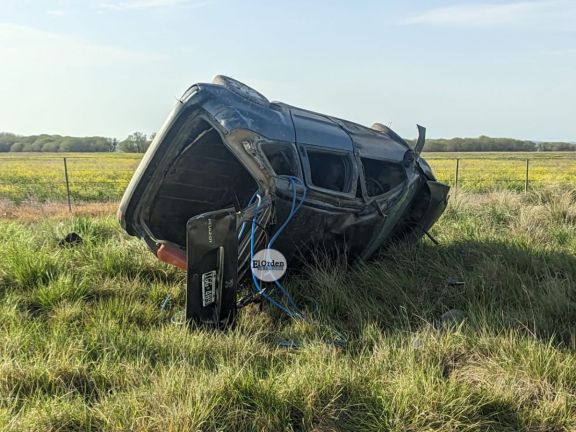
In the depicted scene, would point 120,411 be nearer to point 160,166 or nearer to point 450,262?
point 160,166

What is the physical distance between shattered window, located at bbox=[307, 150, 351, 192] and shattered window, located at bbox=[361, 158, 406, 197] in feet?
1.82

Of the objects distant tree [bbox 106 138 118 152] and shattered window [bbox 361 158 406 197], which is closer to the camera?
shattered window [bbox 361 158 406 197]

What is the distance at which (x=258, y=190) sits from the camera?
14.0 ft

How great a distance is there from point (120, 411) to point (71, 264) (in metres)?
2.92

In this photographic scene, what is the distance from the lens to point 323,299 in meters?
4.46

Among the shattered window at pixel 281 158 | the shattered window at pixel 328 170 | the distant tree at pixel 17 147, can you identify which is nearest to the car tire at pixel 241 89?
the shattered window at pixel 281 158

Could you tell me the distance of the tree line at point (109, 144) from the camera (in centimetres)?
7644

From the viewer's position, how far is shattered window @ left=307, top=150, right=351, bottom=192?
4891 mm

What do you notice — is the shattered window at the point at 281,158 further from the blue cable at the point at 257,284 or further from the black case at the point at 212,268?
the black case at the point at 212,268

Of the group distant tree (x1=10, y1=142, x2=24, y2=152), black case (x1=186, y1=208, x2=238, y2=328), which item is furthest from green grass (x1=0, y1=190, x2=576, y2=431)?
distant tree (x1=10, y1=142, x2=24, y2=152)

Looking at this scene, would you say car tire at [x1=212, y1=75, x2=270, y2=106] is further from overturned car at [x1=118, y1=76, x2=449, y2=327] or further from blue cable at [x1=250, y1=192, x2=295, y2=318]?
blue cable at [x1=250, y1=192, x2=295, y2=318]

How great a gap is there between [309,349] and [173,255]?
161cm

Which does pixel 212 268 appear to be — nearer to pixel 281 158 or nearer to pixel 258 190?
pixel 258 190

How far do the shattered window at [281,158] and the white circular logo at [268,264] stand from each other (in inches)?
26.0
